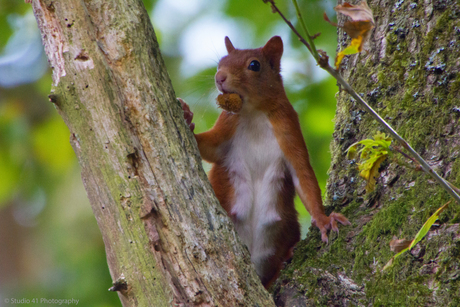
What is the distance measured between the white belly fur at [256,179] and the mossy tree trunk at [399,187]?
412 millimetres

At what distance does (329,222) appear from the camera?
2.43m

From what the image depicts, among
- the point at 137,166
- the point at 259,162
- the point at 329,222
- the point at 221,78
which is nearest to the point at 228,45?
the point at 221,78

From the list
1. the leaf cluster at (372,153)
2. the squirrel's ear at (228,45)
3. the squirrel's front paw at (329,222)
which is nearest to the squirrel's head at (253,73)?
the squirrel's ear at (228,45)

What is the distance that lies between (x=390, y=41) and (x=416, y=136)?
0.74 m

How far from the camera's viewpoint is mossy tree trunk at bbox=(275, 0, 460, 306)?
1.85 metres

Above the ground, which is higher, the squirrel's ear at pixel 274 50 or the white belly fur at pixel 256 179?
the squirrel's ear at pixel 274 50

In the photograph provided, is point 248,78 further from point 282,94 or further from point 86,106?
point 86,106

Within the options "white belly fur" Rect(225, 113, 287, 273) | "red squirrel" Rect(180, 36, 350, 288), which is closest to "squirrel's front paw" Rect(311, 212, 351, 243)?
"red squirrel" Rect(180, 36, 350, 288)

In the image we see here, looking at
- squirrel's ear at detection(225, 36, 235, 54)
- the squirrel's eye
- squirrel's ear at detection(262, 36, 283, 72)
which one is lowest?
the squirrel's eye

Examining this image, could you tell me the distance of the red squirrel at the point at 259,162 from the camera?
9.75ft

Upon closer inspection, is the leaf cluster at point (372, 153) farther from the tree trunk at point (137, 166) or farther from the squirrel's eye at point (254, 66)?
the squirrel's eye at point (254, 66)

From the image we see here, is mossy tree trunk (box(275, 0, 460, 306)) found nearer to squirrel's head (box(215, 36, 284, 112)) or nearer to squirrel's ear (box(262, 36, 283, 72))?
squirrel's head (box(215, 36, 284, 112))

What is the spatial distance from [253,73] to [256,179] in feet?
2.53

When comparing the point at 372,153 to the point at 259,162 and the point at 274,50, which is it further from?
the point at 274,50
